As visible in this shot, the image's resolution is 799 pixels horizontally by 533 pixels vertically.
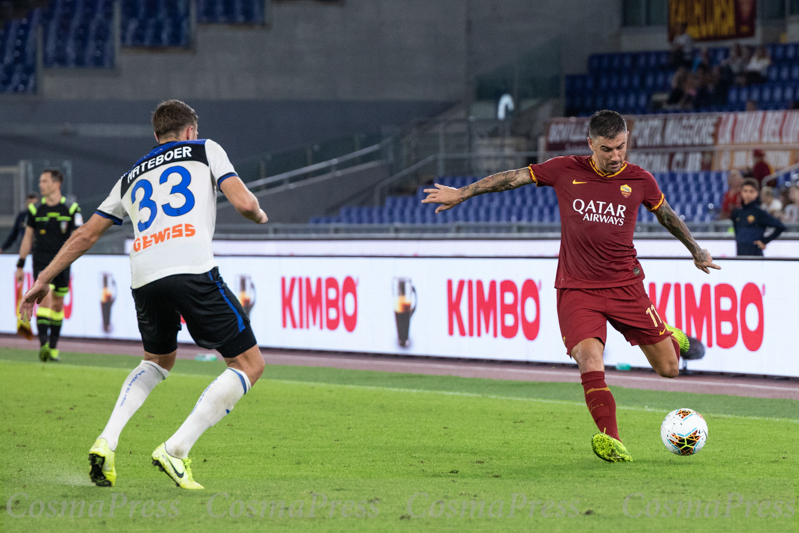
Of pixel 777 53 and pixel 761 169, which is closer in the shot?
pixel 761 169

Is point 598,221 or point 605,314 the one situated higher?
point 598,221

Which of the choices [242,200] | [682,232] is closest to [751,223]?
[682,232]

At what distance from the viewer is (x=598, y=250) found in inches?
258

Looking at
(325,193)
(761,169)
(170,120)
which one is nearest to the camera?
(170,120)

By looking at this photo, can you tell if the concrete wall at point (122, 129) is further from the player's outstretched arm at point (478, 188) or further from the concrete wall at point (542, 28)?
the player's outstretched arm at point (478, 188)

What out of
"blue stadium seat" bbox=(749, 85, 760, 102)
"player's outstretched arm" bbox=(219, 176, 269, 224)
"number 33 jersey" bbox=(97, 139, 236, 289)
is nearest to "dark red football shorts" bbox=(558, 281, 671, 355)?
"player's outstretched arm" bbox=(219, 176, 269, 224)

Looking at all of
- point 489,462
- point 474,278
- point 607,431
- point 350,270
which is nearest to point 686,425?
point 607,431

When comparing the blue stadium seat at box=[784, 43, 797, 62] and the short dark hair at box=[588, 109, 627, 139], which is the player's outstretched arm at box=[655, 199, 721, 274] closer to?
the short dark hair at box=[588, 109, 627, 139]

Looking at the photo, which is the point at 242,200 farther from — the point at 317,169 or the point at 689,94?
the point at 317,169

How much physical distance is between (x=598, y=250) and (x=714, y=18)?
2049cm

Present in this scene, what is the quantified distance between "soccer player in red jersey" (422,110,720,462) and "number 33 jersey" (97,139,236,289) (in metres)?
1.45

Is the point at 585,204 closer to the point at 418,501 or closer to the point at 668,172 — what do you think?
the point at 418,501

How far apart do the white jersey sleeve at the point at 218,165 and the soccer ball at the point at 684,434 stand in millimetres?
3059

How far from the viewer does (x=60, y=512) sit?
516 centimetres
